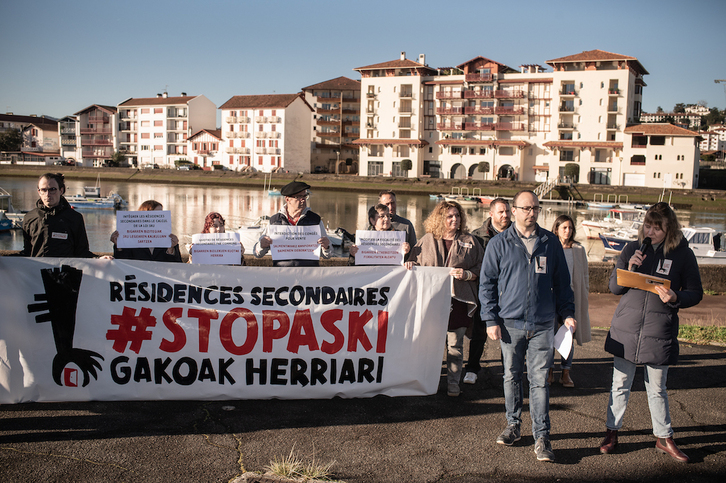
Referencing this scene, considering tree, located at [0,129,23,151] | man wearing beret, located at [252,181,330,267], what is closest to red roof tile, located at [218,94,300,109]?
tree, located at [0,129,23,151]

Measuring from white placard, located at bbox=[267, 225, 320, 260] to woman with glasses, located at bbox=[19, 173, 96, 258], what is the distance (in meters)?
1.93

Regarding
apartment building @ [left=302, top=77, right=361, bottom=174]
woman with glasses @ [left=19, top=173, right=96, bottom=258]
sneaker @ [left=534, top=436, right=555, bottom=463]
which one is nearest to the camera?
sneaker @ [left=534, top=436, right=555, bottom=463]

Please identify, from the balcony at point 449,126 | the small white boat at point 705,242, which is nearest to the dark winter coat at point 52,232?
the small white boat at point 705,242

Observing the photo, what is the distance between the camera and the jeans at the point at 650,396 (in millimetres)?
4680

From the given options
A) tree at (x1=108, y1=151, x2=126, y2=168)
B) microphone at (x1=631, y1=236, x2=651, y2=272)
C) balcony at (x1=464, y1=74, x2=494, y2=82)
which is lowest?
microphone at (x1=631, y1=236, x2=651, y2=272)

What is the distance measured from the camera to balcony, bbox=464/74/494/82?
3292 inches

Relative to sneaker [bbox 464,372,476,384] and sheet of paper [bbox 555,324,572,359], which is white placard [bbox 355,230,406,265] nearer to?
sneaker [bbox 464,372,476,384]

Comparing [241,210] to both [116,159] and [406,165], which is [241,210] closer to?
[406,165]

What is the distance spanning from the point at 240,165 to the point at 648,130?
6461cm

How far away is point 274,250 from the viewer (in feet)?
20.2

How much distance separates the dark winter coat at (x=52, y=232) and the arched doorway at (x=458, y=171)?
8209 cm

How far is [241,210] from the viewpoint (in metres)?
55.5

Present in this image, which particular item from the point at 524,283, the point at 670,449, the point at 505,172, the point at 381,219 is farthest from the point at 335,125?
the point at 670,449

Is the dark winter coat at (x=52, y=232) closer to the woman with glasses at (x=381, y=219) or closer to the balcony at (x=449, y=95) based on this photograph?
the woman with glasses at (x=381, y=219)
